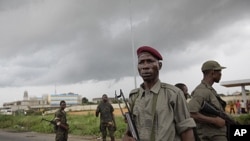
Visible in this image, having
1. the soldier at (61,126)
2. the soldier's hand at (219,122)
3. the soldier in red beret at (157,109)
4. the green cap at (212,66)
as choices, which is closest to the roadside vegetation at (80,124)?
the soldier at (61,126)

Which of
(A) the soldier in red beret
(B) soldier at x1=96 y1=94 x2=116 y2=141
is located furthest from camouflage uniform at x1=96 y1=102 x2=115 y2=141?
(A) the soldier in red beret

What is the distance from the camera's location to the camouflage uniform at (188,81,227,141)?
3.34m

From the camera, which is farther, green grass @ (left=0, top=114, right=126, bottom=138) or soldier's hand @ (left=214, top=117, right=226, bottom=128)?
green grass @ (left=0, top=114, right=126, bottom=138)

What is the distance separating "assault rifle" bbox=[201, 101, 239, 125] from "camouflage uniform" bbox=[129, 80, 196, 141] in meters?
1.08

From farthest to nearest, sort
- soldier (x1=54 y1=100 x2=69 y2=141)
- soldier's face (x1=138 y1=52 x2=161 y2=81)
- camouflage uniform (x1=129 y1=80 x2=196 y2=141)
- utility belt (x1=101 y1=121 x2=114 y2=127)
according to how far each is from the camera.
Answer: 1. utility belt (x1=101 y1=121 x2=114 y2=127)
2. soldier (x1=54 y1=100 x2=69 y2=141)
3. soldier's face (x1=138 y1=52 x2=161 y2=81)
4. camouflage uniform (x1=129 y1=80 x2=196 y2=141)

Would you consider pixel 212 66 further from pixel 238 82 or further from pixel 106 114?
pixel 238 82

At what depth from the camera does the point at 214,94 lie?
3473 millimetres

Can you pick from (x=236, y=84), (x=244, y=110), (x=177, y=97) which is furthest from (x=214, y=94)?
(x=236, y=84)

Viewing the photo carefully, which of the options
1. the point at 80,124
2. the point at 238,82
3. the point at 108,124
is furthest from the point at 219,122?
the point at 238,82

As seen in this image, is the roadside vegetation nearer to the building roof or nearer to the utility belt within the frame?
the utility belt

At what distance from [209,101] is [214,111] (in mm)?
123

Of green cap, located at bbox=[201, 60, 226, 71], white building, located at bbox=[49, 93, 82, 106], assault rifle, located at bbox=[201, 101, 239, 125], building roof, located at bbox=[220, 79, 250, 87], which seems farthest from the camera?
white building, located at bbox=[49, 93, 82, 106]

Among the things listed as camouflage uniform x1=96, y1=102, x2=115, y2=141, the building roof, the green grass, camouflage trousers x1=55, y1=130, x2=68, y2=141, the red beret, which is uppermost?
the building roof

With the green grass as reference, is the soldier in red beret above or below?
above
